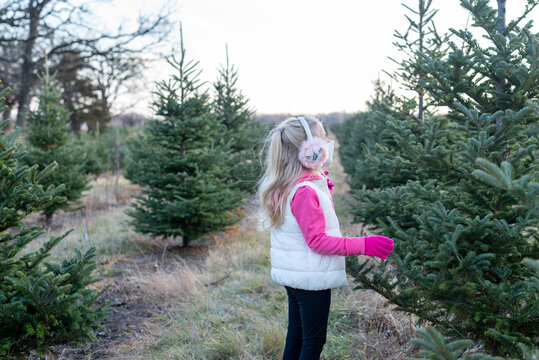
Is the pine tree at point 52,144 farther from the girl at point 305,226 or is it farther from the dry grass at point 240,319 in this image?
the girl at point 305,226

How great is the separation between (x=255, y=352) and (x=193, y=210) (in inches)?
141

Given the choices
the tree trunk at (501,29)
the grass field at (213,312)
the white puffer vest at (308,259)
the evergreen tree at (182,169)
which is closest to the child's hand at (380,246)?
the white puffer vest at (308,259)

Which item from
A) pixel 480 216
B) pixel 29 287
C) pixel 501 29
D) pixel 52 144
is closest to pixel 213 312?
pixel 29 287

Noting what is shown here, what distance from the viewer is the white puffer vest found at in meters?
2.40

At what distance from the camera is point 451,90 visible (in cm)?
280

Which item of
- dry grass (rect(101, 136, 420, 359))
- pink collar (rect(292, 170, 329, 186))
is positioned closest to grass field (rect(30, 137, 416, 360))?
dry grass (rect(101, 136, 420, 359))

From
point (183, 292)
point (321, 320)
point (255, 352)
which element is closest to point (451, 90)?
point (321, 320)

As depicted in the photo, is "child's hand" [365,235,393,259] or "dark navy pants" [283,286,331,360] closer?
"child's hand" [365,235,393,259]

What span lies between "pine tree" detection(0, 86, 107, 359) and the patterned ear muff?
1.72 m

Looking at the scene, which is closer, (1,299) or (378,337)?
(1,299)

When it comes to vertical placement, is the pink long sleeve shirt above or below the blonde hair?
below

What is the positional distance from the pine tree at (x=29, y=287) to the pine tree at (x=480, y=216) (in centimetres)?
200

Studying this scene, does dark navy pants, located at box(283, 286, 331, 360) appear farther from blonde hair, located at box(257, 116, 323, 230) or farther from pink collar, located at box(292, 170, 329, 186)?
pink collar, located at box(292, 170, 329, 186)

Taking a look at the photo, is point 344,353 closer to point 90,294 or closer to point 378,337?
point 378,337
